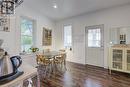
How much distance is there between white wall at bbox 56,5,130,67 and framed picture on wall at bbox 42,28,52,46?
0.62 meters

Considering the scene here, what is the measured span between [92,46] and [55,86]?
3.22m

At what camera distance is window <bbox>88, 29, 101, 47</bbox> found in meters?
5.47

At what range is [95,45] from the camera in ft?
18.4

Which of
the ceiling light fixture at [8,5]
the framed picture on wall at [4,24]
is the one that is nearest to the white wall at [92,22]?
the framed picture on wall at [4,24]

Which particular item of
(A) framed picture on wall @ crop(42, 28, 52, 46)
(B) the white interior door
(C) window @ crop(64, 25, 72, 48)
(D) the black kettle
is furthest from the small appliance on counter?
(C) window @ crop(64, 25, 72, 48)

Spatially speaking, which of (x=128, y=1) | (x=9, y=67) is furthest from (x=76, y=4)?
(x=9, y=67)

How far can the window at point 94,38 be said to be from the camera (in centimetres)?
547

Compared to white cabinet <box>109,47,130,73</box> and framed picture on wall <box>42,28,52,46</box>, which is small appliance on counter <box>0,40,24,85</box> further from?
framed picture on wall <box>42,28,52,46</box>

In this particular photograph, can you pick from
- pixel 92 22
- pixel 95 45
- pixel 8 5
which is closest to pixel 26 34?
pixel 92 22

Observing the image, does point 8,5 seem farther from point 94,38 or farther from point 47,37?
point 47,37

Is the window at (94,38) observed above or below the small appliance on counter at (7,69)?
above

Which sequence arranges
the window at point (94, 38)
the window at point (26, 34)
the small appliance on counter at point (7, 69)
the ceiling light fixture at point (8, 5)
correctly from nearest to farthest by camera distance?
the small appliance on counter at point (7, 69) < the ceiling light fixture at point (8, 5) < the window at point (26, 34) < the window at point (94, 38)

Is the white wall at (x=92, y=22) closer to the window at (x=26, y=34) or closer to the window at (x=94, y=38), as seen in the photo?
the window at (x=94, y=38)

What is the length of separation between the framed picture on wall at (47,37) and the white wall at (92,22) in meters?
0.62
